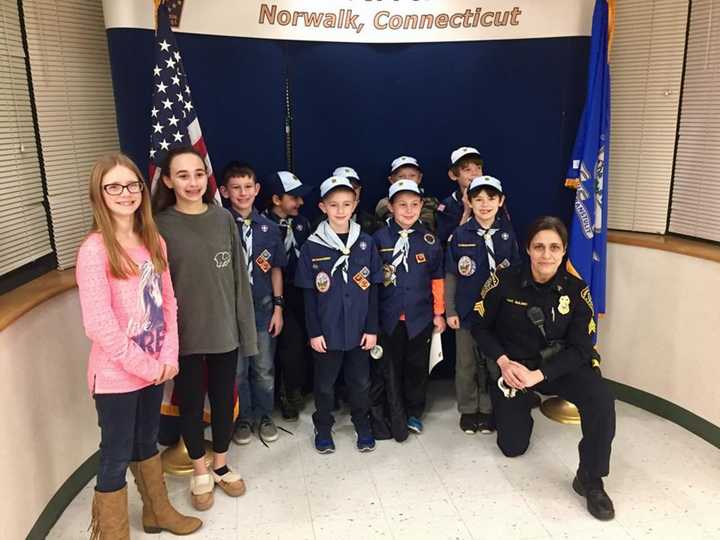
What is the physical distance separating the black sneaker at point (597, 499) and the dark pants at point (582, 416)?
42 mm

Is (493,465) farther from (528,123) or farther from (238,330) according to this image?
(528,123)

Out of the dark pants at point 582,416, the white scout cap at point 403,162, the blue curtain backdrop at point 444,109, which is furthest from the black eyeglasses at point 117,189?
the dark pants at point 582,416

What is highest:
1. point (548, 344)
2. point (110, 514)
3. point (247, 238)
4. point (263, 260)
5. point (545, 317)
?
point (247, 238)

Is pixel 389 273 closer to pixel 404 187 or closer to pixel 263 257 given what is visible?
pixel 404 187

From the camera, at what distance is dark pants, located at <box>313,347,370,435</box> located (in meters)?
2.86

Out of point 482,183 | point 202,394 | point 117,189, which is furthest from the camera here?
point 482,183

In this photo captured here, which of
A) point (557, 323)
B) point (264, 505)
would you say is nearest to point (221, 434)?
point (264, 505)

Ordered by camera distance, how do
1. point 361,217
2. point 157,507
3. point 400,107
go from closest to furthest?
point 157,507 < point 361,217 < point 400,107

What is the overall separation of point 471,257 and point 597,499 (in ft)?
3.77

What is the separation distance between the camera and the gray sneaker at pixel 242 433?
2.98 meters

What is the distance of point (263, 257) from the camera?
282 centimetres

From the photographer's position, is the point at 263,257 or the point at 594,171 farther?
the point at 594,171

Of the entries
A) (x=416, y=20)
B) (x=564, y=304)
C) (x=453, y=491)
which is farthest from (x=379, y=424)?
(x=416, y=20)

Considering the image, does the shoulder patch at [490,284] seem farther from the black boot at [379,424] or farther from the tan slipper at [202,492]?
the tan slipper at [202,492]
